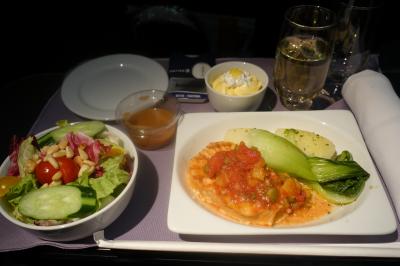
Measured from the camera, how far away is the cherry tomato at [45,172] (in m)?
1.12

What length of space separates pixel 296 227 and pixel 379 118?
607mm

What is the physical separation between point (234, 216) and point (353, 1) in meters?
1.08

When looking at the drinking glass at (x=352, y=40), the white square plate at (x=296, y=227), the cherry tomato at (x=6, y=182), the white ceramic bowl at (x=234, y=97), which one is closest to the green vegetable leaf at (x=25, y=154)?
the cherry tomato at (x=6, y=182)

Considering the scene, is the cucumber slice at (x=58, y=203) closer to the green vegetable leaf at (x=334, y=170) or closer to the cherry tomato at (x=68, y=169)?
the cherry tomato at (x=68, y=169)

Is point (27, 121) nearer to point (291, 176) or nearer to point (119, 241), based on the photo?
point (119, 241)

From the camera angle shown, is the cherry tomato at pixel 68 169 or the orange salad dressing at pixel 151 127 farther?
the orange salad dressing at pixel 151 127

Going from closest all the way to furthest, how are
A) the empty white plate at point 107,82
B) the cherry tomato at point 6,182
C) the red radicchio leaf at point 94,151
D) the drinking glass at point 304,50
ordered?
the cherry tomato at point 6,182 → the red radicchio leaf at point 94,151 → the drinking glass at point 304,50 → the empty white plate at point 107,82

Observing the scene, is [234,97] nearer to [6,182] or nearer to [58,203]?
[58,203]

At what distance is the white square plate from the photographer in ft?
3.32

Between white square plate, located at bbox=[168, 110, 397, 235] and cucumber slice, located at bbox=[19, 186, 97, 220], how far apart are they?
26 centimetres

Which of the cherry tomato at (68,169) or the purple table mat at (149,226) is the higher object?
the cherry tomato at (68,169)

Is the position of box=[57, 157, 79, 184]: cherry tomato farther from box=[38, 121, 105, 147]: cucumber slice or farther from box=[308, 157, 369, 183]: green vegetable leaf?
box=[308, 157, 369, 183]: green vegetable leaf


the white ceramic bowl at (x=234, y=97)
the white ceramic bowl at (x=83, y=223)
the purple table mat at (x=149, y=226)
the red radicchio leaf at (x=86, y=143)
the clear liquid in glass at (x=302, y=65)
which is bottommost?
the purple table mat at (x=149, y=226)

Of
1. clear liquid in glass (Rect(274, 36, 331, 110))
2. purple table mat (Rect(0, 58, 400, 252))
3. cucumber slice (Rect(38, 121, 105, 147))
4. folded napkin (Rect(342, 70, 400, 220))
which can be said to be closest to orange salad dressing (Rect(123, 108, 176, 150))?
purple table mat (Rect(0, 58, 400, 252))
